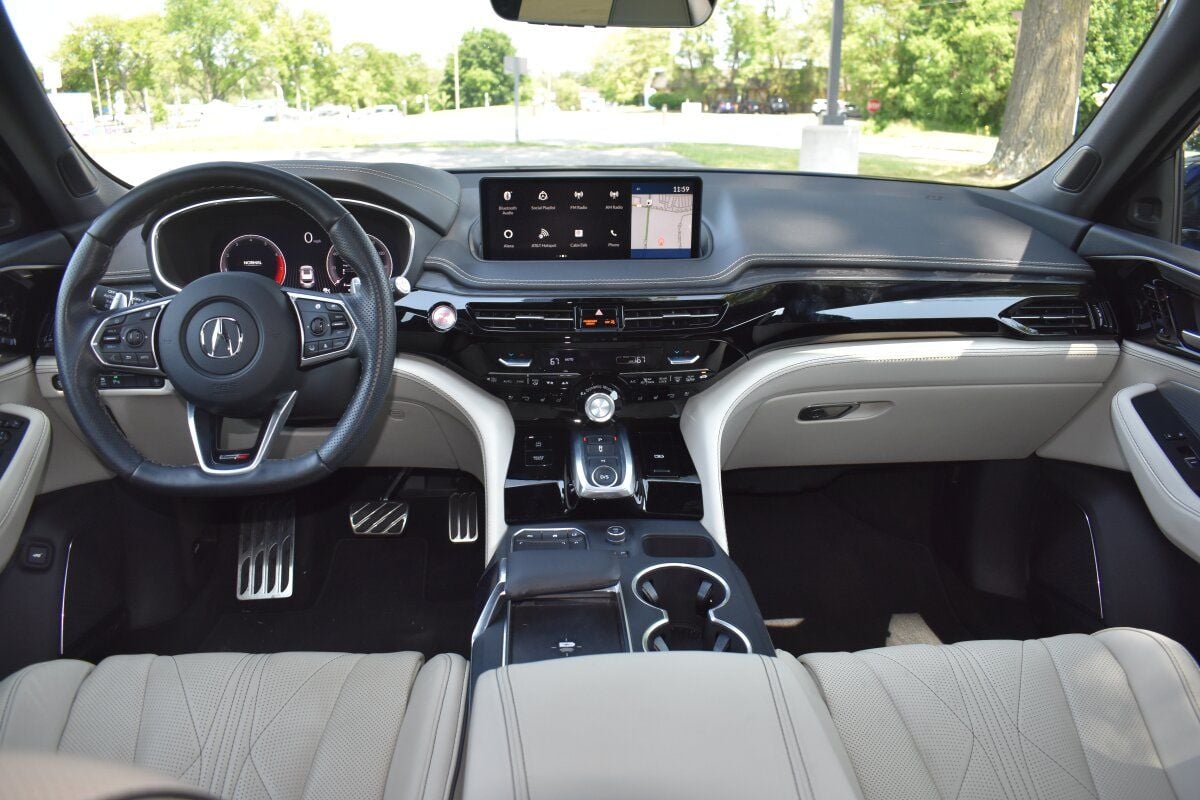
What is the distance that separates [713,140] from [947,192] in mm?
783

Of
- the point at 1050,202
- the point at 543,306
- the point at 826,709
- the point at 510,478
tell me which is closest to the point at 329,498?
the point at 510,478

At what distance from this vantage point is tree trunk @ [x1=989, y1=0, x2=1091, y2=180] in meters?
2.93

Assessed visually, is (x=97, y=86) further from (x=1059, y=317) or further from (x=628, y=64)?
(x=1059, y=317)

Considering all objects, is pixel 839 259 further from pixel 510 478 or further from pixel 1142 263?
pixel 510 478

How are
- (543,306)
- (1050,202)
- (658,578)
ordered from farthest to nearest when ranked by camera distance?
1. (1050,202)
2. (543,306)
3. (658,578)

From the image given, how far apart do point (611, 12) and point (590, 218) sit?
1.76 ft

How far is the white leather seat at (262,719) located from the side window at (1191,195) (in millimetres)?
2277

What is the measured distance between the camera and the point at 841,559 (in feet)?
10.7

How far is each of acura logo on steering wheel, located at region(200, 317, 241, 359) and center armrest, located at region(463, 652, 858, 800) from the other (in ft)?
3.15

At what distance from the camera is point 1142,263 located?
2.40 m

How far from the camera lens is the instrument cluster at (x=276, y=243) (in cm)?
237

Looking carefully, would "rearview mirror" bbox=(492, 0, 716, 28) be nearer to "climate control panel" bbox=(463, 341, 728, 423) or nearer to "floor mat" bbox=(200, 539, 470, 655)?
"climate control panel" bbox=(463, 341, 728, 423)

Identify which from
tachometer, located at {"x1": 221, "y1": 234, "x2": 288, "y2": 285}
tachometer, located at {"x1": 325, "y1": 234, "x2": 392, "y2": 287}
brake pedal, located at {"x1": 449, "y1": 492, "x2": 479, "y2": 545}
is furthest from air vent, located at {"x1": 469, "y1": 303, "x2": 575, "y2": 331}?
brake pedal, located at {"x1": 449, "y1": 492, "x2": 479, "y2": 545}

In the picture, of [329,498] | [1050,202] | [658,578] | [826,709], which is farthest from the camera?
[329,498]
